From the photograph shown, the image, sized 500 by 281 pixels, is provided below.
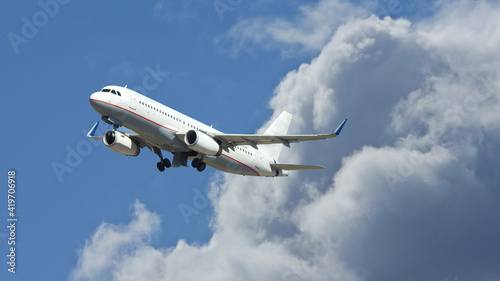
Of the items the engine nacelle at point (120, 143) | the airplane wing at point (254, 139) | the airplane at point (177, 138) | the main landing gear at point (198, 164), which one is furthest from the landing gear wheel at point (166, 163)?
the airplane wing at point (254, 139)

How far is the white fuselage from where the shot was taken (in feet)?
237

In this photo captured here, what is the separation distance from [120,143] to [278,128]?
25.5 metres

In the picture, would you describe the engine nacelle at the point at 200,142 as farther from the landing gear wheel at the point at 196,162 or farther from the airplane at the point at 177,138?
the landing gear wheel at the point at 196,162

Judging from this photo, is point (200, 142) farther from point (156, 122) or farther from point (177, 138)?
point (156, 122)

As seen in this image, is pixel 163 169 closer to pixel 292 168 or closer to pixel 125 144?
pixel 125 144

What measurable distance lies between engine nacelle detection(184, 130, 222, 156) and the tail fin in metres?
18.5

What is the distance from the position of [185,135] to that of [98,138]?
14516mm

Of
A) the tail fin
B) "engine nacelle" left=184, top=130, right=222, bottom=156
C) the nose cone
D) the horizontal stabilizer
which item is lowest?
the nose cone

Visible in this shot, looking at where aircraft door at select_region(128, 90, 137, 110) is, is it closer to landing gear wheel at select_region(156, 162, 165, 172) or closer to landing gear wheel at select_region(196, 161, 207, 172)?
landing gear wheel at select_region(196, 161, 207, 172)

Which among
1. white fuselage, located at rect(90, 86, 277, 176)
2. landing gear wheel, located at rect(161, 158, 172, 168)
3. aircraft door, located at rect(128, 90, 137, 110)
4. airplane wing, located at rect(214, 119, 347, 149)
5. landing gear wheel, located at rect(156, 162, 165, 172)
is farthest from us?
landing gear wheel, located at rect(156, 162, 165, 172)

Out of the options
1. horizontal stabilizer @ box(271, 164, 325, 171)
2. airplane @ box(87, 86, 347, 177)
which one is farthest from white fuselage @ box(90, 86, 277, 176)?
horizontal stabilizer @ box(271, 164, 325, 171)

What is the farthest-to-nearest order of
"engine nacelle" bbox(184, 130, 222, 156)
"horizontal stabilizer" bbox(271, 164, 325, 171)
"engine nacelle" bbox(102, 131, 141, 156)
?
"horizontal stabilizer" bbox(271, 164, 325, 171) → "engine nacelle" bbox(102, 131, 141, 156) → "engine nacelle" bbox(184, 130, 222, 156)

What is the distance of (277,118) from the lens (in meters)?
100

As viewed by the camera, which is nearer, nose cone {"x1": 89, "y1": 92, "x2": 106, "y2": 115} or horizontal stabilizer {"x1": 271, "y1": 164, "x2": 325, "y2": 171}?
nose cone {"x1": 89, "y1": 92, "x2": 106, "y2": 115}
